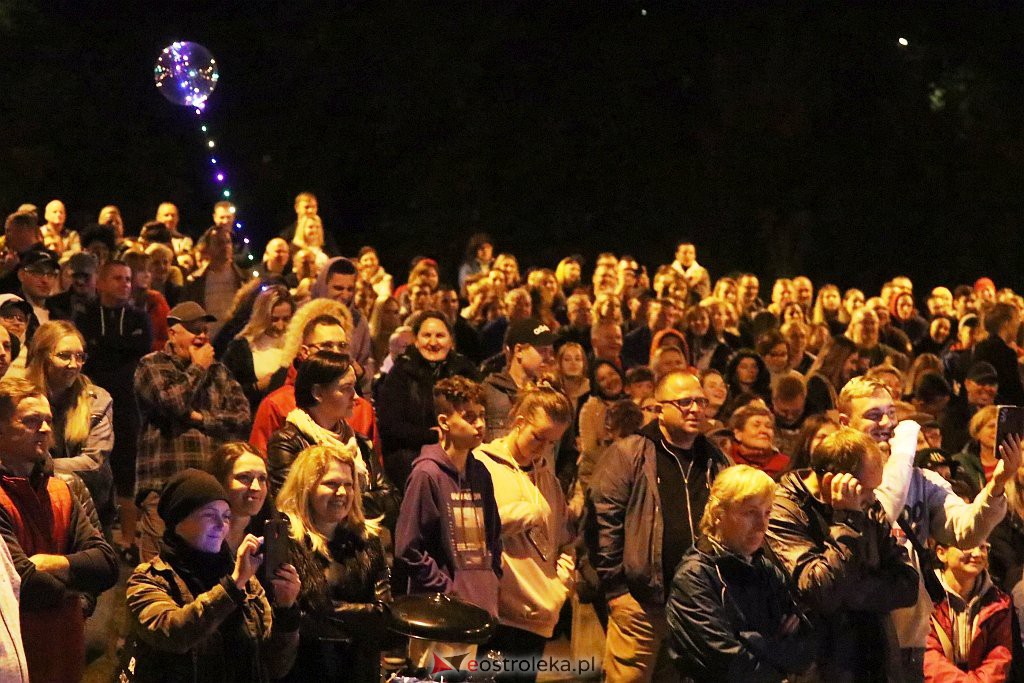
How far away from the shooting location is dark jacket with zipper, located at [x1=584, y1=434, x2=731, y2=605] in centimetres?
767

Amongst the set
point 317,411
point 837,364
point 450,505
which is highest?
point 837,364

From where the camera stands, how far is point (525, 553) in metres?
7.82

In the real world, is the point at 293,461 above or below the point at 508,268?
below

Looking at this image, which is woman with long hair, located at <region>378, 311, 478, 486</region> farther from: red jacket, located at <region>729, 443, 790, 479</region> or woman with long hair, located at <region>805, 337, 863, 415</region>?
woman with long hair, located at <region>805, 337, 863, 415</region>

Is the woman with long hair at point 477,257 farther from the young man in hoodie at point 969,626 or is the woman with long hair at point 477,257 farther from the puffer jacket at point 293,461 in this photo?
the young man in hoodie at point 969,626

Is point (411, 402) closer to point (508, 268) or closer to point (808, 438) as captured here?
point (808, 438)

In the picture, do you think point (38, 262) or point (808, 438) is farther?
point (38, 262)

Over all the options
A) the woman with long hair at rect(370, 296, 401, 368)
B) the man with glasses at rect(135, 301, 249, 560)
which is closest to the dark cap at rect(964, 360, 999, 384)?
the woman with long hair at rect(370, 296, 401, 368)

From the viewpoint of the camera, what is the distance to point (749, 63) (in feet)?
101

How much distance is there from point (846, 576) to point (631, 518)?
1465 millimetres

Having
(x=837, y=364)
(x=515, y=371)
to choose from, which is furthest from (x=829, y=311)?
(x=515, y=371)

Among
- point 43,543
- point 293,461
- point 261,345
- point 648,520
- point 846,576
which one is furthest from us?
point 261,345

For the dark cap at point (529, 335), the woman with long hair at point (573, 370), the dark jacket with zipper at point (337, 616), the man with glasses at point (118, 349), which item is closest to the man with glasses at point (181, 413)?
the man with glasses at point (118, 349)

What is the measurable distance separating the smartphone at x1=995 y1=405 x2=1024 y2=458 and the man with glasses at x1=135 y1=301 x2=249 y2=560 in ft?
14.2
